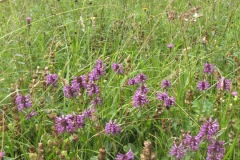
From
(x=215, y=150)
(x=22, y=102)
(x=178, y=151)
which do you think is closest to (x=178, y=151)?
(x=178, y=151)

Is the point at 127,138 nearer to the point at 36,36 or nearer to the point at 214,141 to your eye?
the point at 214,141

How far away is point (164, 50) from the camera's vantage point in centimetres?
272

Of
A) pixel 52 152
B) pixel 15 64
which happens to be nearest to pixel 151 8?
pixel 15 64

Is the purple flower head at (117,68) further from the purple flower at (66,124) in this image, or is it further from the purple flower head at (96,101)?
the purple flower at (66,124)

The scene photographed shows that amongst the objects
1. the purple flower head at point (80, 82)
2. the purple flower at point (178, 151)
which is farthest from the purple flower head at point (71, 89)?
the purple flower at point (178, 151)

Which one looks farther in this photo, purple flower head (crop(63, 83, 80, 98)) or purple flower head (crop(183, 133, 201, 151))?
purple flower head (crop(63, 83, 80, 98))

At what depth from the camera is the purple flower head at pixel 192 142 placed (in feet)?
4.07

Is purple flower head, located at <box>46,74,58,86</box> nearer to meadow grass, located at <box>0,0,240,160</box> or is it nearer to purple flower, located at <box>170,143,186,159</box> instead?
meadow grass, located at <box>0,0,240,160</box>

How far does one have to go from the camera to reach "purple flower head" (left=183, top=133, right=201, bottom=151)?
4.07 feet

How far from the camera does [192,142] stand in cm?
124

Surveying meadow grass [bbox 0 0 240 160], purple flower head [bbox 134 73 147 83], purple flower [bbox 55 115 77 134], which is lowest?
meadow grass [bbox 0 0 240 160]

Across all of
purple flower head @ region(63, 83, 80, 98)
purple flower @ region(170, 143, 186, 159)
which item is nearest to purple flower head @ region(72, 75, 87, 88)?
purple flower head @ region(63, 83, 80, 98)

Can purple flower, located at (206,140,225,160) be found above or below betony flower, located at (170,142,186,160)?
above

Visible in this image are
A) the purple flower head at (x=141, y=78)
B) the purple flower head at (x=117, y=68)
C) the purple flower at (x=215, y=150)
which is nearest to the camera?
the purple flower at (x=215, y=150)
